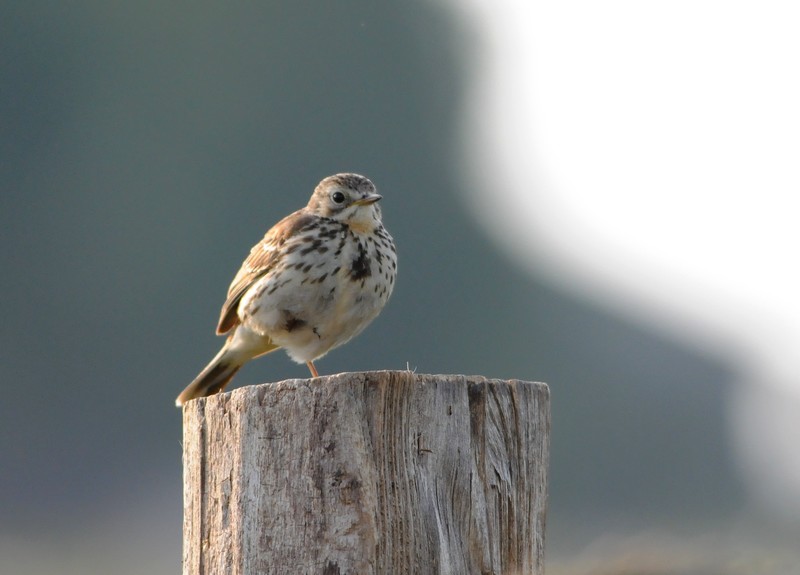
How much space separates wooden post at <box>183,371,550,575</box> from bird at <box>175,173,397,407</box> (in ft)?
11.0

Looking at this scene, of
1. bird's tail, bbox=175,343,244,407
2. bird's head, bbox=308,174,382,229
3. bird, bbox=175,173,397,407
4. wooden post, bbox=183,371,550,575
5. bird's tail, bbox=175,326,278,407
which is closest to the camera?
wooden post, bbox=183,371,550,575

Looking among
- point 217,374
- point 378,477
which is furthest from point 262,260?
point 378,477

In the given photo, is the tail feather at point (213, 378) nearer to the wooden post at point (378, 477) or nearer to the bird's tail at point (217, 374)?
the bird's tail at point (217, 374)

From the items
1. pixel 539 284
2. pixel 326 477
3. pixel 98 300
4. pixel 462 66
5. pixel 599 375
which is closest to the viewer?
pixel 326 477

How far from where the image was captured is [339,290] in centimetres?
791

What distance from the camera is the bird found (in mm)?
7961

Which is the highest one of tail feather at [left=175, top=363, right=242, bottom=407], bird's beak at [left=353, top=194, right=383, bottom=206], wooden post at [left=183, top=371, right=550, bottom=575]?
bird's beak at [left=353, top=194, right=383, bottom=206]

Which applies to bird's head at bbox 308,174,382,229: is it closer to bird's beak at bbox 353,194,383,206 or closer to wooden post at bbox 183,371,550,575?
bird's beak at bbox 353,194,383,206

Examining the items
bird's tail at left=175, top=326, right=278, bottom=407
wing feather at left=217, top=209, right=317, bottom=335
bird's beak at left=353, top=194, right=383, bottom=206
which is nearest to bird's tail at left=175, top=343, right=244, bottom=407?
bird's tail at left=175, top=326, right=278, bottom=407

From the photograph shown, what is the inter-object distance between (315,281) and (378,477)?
3.76 m

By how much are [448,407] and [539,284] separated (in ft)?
141

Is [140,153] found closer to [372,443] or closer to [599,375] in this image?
[599,375]

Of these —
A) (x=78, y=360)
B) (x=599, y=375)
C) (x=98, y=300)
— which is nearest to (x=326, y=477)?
(x=599, y=375)

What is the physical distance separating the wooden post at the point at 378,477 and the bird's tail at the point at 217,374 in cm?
428
